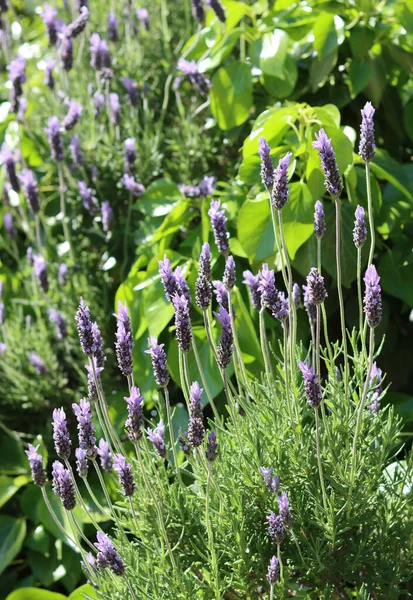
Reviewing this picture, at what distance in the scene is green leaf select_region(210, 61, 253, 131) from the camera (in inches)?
79.0

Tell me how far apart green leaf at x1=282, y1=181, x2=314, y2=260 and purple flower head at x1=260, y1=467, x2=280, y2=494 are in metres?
0.51

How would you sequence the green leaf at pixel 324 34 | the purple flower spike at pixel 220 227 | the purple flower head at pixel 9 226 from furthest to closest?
the purple flower head at pixel 9 226 → the green leaf at pixel 324 34 → the purple flower spike at pixel 220 227

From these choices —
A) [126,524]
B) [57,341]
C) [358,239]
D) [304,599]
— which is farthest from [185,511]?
[57,341]

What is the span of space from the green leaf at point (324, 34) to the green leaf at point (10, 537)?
1.51m

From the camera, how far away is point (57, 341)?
8.34 ft

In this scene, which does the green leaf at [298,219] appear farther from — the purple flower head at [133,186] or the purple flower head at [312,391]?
the purple flower head at [133,186]

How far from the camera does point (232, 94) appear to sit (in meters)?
2.02

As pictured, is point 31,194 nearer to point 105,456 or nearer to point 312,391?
point 105,456

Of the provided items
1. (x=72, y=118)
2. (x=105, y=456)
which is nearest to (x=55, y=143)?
(x=72, y=118)

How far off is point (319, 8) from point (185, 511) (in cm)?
132

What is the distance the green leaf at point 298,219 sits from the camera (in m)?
1.64

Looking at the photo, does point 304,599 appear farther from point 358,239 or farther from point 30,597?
Answer: point 30,597

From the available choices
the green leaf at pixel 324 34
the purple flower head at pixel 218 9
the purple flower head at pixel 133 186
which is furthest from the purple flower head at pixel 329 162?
the purple flower head at pixel 133 186

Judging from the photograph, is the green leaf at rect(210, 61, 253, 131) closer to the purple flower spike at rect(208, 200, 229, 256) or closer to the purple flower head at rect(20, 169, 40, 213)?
the purple flower head at rect(20, 169, 40, 213)
